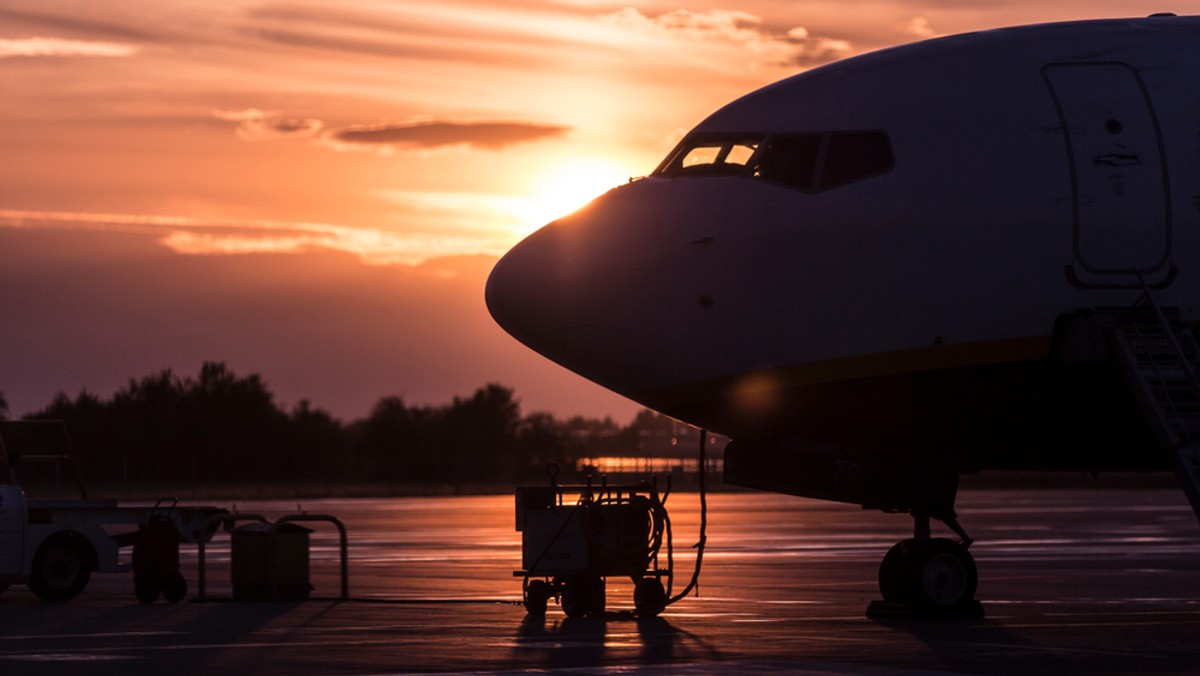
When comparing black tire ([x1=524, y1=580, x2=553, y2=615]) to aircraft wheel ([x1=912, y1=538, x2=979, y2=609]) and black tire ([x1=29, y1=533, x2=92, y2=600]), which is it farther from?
black tire ([x1=29, y1=533, x2=92, y2=600])

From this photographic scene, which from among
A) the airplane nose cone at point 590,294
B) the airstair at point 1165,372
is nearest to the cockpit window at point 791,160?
the airplane nose cone at point 590,294

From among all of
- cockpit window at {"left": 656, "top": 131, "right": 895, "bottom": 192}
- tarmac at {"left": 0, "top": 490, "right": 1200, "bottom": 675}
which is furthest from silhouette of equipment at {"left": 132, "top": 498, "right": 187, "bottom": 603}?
cockpit window at {"left": 656, "top": 131, "right": 895, "bottom": 192}

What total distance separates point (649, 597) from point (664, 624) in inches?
69.2

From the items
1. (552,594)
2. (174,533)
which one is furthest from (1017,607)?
(174,533)

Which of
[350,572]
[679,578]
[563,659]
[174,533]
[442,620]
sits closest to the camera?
[563,659]

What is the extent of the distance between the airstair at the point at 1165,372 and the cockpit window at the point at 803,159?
9.82 ft

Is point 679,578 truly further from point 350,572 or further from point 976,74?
point 976,74

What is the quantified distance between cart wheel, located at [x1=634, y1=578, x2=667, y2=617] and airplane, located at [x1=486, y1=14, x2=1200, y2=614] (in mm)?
4008

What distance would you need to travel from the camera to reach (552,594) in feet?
82.4

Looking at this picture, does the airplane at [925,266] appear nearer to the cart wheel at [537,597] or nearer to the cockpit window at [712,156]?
the cockpit window at [712,156]

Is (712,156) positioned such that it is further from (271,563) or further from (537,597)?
(271,563)

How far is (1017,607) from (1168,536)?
2491cm

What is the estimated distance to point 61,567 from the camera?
95.5ft

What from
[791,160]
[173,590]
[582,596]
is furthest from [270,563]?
[791,160]
